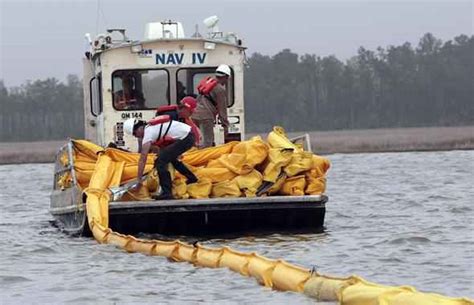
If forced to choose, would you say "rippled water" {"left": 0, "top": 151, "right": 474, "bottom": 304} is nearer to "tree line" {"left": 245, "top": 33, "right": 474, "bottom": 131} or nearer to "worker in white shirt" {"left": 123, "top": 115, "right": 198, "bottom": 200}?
"worker in white shirt" {"left": 123, "top": 115, "right": 198, "bottom": 200}

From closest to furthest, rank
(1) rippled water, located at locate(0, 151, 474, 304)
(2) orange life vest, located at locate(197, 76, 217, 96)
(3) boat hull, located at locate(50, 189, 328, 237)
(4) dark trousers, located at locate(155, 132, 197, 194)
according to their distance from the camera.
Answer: (1) rippled water, located at locate(0, 151, 474, 304)
(3) boat hull, located at locate(50, 189, 328, 237)
(4) dark trousers, located at locate(155, 132, 197, 194)
(2) orange life vest, located at locate(197, 76, 217, 96)

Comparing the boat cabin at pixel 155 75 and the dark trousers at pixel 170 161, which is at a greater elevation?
the boat cabin at pixel 155 75

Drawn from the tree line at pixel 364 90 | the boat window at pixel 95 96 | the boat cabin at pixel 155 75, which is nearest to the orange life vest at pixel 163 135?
the boat cabin at pixel 155 75

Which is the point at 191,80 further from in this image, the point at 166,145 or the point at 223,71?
the point at 166,145

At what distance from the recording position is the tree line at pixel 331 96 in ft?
339

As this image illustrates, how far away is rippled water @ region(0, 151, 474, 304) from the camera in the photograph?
1204 centimetres

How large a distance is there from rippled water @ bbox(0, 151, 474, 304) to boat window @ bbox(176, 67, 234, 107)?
2775mm

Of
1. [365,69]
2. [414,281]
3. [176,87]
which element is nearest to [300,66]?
[365,69]

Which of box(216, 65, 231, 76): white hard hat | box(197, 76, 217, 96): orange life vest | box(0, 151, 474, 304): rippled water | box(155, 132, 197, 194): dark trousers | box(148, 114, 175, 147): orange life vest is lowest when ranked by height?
box(0, 151, 474, 304): rippled water

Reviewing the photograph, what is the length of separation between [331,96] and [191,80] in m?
91.9

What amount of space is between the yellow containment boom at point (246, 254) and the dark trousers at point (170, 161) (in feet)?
1.57

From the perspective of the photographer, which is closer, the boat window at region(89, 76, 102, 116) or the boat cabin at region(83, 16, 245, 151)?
the boat cabin at region(83, 16, 245, 151)

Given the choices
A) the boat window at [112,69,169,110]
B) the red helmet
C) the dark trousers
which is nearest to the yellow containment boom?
the dark trousers

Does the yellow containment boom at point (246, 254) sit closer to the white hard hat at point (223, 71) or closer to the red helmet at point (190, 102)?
the red helmet at point (190, 102)
